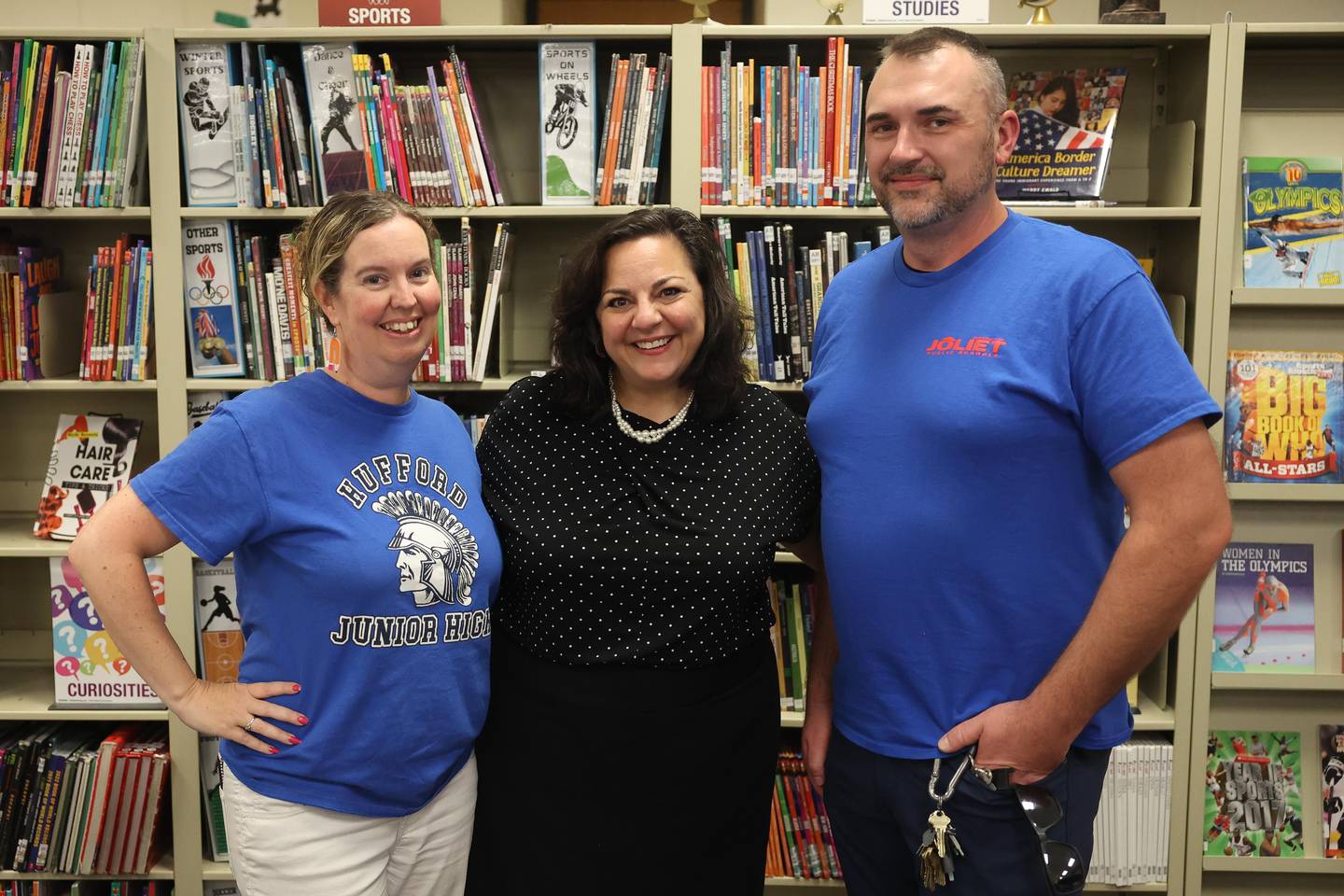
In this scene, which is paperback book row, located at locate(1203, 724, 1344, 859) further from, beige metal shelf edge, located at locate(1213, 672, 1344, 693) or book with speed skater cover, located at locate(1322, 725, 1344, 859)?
beige metal shelf edge, located at locate(1213, 672, 1344, 693)

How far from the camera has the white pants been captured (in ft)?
4.74

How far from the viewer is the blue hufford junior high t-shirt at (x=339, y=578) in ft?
4.61

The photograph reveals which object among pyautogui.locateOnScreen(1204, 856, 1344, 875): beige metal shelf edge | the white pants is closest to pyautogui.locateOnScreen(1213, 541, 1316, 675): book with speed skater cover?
pyautogui.locateOnScreen(1204, 856, 1344, 875): beige metal shelf edge

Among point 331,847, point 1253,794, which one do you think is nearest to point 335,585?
point 331,847

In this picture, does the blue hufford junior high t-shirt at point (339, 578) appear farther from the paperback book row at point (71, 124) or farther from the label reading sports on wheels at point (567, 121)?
the paperback book row at point (71, 124)

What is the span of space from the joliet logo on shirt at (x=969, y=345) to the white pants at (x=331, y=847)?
0.94 meters

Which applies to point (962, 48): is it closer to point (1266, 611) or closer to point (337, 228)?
point (337, 228)

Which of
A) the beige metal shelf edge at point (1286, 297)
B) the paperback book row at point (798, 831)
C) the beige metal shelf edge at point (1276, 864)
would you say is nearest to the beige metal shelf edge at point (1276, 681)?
the beige metal shelf edge at point (1276, 864)

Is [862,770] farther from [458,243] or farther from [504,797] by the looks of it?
[458,243]

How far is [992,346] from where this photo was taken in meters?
1.37

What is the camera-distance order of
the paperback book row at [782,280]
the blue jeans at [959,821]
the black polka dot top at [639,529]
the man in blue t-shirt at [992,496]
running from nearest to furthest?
the man in blue t-shirt at [992,496] → the blue jeans at [959,821] → the black polka dot top at [639,529] → the paperback book row at [782,280]

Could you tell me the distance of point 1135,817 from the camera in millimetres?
2406

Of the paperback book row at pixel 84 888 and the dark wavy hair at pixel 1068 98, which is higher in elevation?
the dark wavy hair at pixel 1068 98

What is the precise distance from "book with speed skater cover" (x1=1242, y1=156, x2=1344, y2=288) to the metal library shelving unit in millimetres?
44
